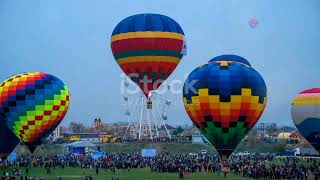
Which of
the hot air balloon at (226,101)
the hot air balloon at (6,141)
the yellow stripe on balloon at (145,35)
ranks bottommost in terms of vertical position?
the hot air balloon at (6,141)

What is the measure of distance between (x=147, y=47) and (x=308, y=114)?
1310cm

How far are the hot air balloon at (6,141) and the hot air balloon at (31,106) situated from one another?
1097 mm

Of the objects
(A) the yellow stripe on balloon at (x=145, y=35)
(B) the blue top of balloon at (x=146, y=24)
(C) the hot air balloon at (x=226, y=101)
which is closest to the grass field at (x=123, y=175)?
(C) the hot air balloon at (x=226, y=101)

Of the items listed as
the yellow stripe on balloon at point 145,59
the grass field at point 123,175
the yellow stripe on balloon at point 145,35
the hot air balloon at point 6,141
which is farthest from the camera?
the yellow stripe on balloon at point 145,59

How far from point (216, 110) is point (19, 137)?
14541 mm

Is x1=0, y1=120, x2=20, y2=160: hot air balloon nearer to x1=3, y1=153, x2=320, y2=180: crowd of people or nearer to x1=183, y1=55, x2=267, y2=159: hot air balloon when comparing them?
x1=3, y1=153, x2=320, y2=180: crowd of people

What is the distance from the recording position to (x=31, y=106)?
3597 centimetres

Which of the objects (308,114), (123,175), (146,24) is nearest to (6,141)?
(123,175)

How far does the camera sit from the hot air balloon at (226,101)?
28125 mm

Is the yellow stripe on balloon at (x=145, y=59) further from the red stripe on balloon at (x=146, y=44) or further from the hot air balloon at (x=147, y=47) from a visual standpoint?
the red stripe on balloon at (x=146, y=44)

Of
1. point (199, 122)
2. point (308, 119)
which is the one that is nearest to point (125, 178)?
point (199, 122)

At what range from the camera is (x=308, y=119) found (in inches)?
1629

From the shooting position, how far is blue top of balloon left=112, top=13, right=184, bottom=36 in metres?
39.0

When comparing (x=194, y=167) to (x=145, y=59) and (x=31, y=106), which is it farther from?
(x=31, y=106)
